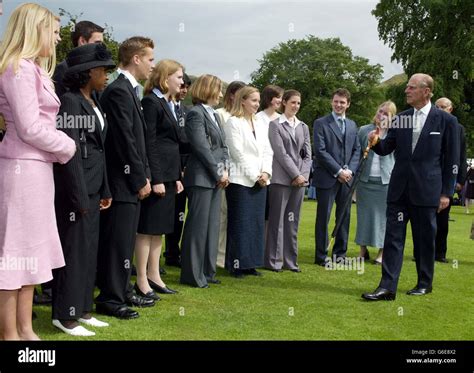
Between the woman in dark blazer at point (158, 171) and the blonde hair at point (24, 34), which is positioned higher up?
the blonde hair at point (24, 34)

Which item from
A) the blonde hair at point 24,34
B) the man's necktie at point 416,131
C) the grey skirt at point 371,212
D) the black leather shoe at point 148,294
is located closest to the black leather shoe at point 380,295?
the man's necktie at point 416,131

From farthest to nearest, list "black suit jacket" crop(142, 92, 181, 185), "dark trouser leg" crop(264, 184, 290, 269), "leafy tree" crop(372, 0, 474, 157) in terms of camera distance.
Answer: "leafy tree" crop(372, 0, 474, 157) → "dark trouser leg" crop(264, 184, 290, 269) → "black suit jacket" crop(142, 92, 181, 185)

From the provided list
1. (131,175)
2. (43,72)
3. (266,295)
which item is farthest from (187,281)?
(43,72)

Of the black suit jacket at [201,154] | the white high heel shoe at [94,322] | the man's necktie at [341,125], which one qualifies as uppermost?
the man's necktie at [341,125]

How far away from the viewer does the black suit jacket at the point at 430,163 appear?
24.5ft

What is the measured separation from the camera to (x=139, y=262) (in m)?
7.02

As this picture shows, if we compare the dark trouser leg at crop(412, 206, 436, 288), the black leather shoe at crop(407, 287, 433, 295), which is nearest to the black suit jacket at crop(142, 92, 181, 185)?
the dark trouser leg at crop(412, 206, 436, 288)

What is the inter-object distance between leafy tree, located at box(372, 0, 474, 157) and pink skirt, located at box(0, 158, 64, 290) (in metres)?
35.4

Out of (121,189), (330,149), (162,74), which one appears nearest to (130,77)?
(162,74)

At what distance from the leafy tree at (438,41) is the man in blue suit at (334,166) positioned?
29.3 meters

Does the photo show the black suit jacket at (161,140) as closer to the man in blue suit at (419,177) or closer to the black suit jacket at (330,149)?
the man in blue suit at (419,177)

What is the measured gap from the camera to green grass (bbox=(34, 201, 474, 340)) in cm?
581

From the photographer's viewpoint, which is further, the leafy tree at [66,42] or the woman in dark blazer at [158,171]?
the leafy tree at [66,42]

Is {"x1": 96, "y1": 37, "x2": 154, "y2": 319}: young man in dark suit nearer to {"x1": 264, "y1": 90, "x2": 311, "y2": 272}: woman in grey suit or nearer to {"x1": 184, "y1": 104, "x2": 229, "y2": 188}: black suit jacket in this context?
{"x1": 184, "y1": 104, "x2": 229, "y2": 188}: black suit jacket
